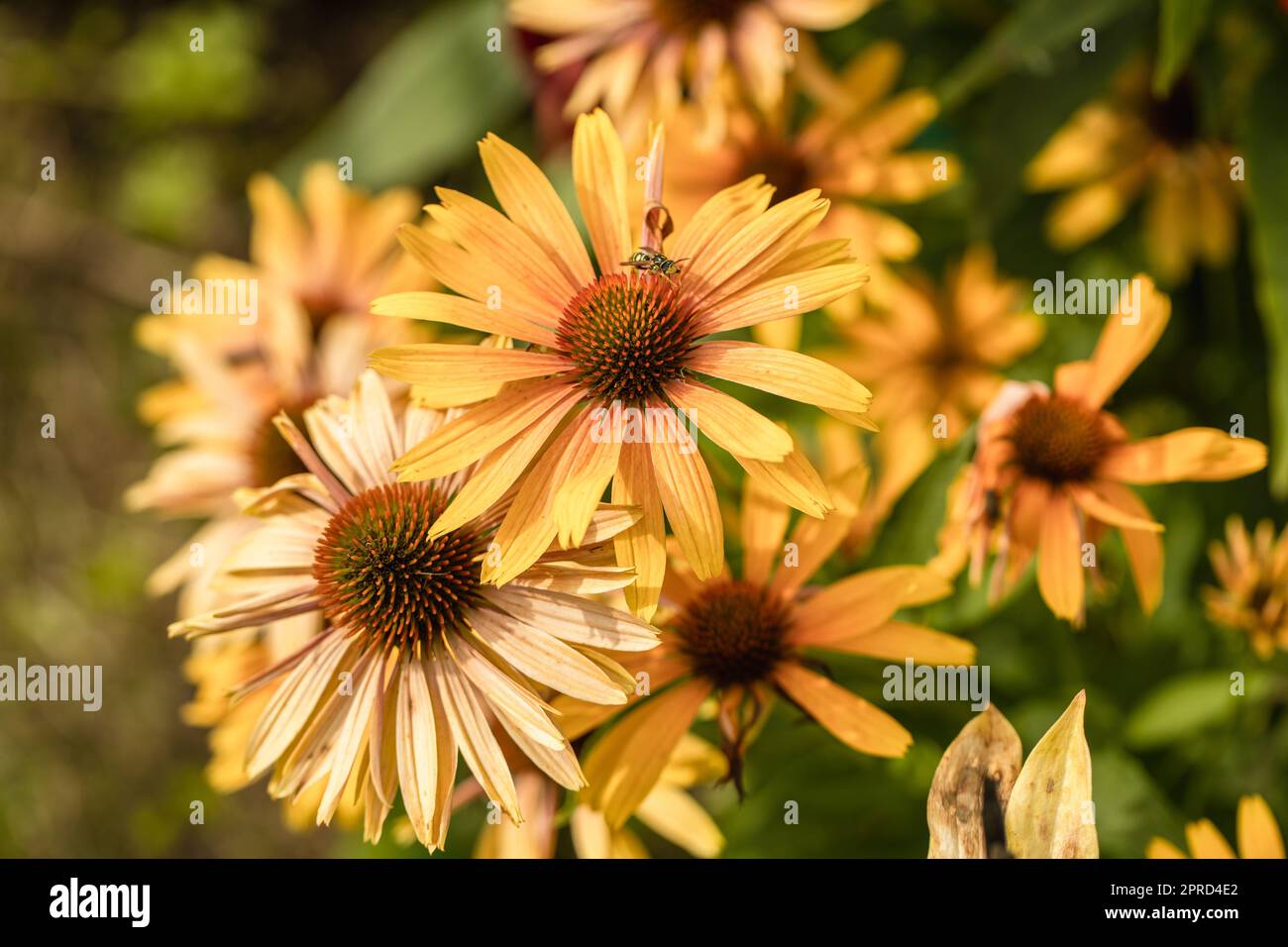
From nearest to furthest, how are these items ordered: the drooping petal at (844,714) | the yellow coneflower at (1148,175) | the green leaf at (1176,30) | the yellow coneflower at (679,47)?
the drooping petal at (844,714) < the green leaf at (1176,30) < the yellow coneflower at (679,47) < the yellow coneflower at (1148,175)

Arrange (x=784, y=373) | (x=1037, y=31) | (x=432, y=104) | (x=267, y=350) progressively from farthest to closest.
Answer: (x=432, y=104)
(x=267, y=350)
(x=1037, y=31)
(x=784, y=373)

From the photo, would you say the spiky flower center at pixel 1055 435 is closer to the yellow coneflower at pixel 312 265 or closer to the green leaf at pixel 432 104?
the yellow coneflower at pixel 312 265

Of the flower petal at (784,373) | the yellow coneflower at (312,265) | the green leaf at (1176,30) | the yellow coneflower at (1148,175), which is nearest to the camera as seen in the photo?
the flower petal at (784,373)

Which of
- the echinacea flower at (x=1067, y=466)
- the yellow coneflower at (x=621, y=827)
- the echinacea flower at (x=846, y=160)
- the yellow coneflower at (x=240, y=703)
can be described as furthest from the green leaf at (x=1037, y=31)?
the yellow coneflower at (x=240, y=703)

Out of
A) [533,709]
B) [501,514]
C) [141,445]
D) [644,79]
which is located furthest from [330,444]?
[141,445]

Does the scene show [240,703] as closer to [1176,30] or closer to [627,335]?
[627,335]

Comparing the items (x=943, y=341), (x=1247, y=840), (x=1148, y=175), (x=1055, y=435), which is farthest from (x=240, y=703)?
(x=1148, y=175)
